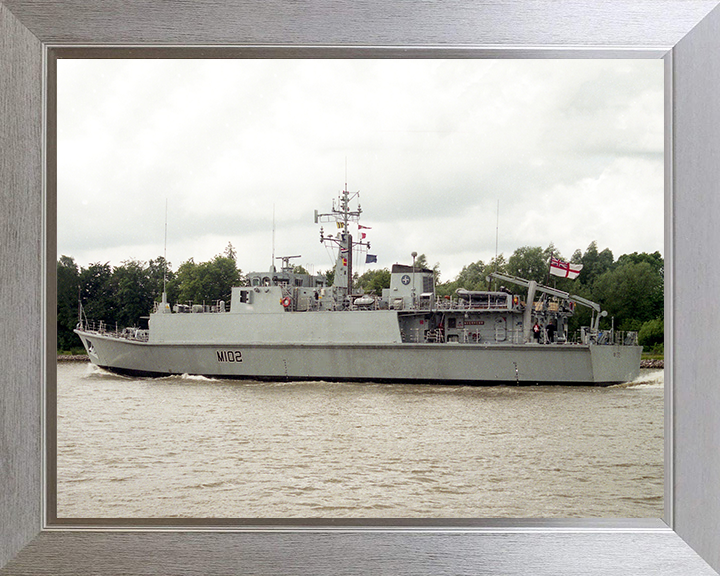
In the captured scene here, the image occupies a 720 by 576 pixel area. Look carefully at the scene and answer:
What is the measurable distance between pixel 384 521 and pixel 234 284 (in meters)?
2.44

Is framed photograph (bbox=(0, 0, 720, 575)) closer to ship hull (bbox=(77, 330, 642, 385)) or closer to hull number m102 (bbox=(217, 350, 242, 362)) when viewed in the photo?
ship hull (bbox=(77, 330, 642, 385))

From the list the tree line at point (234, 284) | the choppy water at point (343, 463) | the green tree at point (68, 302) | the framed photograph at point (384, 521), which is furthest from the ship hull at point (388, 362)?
the framed photograph at point (384, 521)

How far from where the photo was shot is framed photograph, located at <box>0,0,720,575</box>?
4.99ft

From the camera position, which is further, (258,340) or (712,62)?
(258,340)

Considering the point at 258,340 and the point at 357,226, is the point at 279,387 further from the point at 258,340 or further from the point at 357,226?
the point at 357,226

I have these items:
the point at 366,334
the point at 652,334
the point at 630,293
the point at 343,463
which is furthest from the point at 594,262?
the point at 366,334

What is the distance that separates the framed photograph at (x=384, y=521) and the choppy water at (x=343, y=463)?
5.4 inches

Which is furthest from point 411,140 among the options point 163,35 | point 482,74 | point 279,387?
point 279,387

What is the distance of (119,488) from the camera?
209cm

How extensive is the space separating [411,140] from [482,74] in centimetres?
46

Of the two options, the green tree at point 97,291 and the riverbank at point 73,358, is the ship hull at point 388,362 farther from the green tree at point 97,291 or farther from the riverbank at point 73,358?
the riverbank at point 73,358

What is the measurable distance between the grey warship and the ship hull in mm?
12

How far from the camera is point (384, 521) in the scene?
1.53 meters

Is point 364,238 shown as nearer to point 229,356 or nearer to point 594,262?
point 594,262
